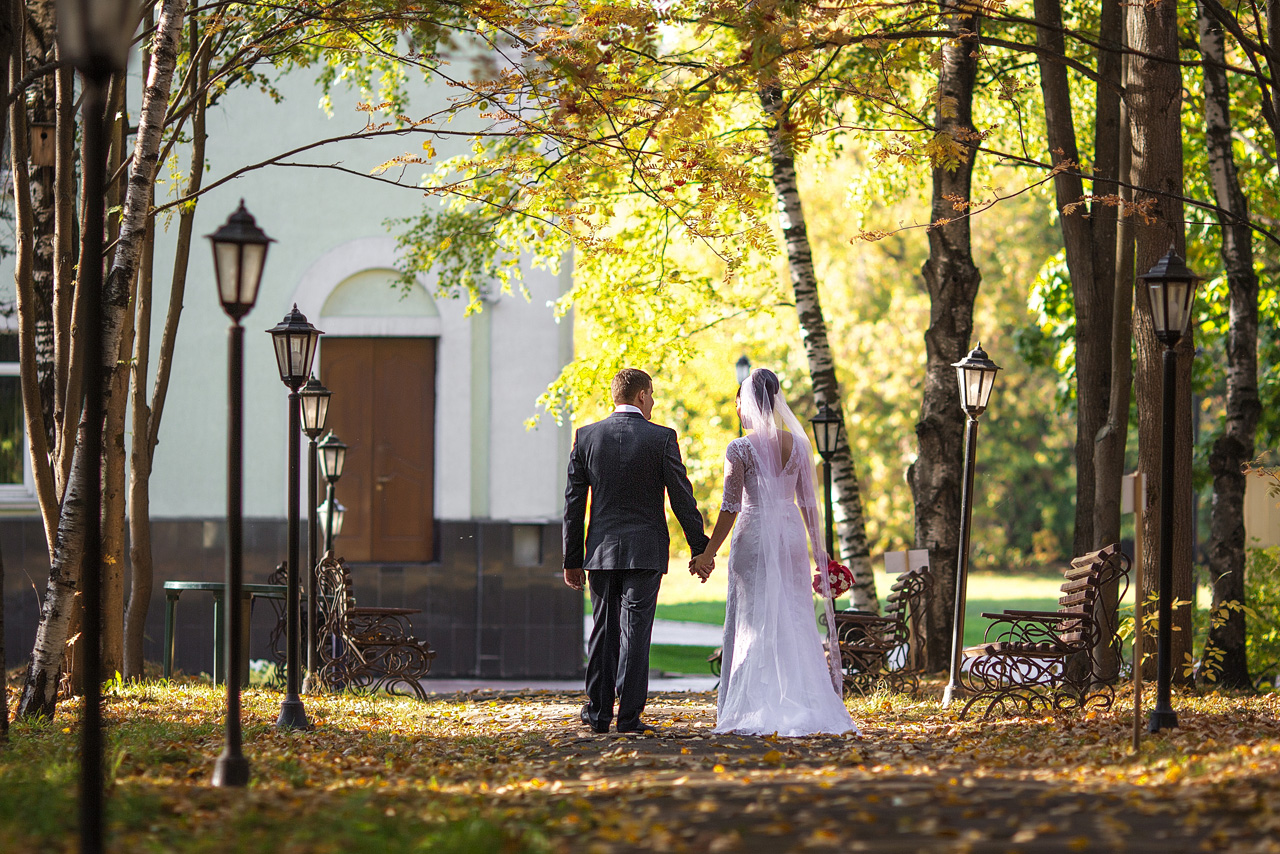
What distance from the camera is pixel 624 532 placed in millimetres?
8008

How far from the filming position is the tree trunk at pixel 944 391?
499 inches

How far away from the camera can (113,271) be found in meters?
8.77

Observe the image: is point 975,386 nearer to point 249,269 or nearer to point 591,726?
point 591,726

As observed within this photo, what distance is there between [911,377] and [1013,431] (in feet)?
35.9

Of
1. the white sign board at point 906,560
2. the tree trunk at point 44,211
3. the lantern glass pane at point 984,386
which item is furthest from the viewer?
the white sign board at point 906,560

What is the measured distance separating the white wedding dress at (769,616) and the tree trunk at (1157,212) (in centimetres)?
314

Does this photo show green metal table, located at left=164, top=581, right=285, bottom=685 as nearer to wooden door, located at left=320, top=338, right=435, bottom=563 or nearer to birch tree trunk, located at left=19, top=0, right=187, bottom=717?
birch tree trunk, located at left=19, top=0, right=187, bottom=717

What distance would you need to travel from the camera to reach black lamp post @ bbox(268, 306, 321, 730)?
343 inches

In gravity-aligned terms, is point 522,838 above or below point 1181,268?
below

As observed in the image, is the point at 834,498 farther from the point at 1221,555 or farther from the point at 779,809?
the point at 779,809

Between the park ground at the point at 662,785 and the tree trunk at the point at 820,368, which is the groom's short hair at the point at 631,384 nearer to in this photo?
the park ground at the point at 662,785

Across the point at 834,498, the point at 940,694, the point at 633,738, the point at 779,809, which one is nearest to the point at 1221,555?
the point at 940,694

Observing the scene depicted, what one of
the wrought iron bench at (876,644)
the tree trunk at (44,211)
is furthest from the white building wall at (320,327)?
the wrought iron bench at (876,644)

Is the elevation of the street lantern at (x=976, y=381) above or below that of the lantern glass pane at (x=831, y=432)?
above
